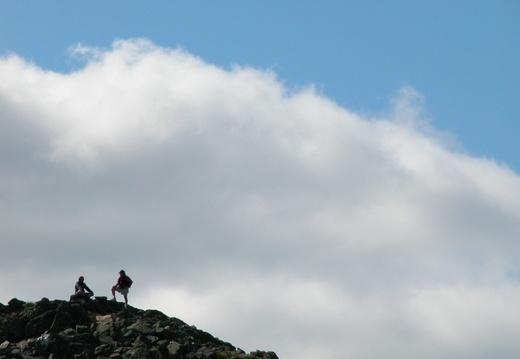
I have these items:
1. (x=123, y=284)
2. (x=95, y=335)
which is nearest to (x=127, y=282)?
(x=123, y=284)

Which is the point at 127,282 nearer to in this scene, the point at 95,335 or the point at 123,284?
the point at 123,284

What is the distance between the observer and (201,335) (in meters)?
73.6

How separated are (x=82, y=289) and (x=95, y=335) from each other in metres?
10.5

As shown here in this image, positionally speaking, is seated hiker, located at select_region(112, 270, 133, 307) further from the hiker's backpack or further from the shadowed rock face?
the shadowed rock face

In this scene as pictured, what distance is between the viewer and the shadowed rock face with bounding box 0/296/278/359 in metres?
62.1

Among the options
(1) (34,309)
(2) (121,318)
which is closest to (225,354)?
(2) (121,318)

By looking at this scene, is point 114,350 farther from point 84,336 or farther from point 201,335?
point 201,335

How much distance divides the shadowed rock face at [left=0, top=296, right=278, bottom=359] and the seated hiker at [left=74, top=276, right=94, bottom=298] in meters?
0.83

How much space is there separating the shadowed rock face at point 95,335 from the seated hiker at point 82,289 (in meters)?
0.83

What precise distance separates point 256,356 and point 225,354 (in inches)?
168

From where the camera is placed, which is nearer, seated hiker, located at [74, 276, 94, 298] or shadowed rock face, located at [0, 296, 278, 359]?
shadowed rock face, located at [0, 296, 278, 359]

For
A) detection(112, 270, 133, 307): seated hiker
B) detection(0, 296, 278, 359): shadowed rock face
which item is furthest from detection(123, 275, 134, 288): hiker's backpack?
detection(0, 296, 278, 359): shadowed rock face

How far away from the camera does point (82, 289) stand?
2955 inches

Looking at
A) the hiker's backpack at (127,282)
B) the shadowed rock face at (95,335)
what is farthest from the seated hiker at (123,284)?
the shadowed rock face at (95,335)
